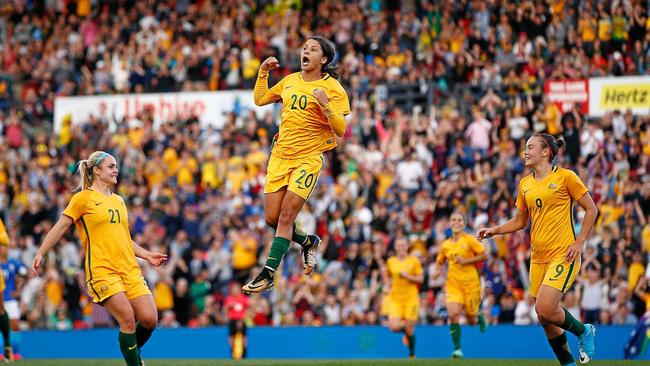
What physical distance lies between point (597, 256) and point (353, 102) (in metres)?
7.53

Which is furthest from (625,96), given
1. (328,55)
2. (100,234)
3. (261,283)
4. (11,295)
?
(100,234)

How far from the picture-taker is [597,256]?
885 inches

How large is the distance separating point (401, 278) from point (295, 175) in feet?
27.4

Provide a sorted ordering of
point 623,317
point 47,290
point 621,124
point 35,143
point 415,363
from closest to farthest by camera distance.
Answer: point 415,363 → point 623,317 → point 621,124 → point 47,290 → point 35,143

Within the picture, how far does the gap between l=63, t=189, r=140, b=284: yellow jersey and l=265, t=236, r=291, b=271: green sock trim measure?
1528mm

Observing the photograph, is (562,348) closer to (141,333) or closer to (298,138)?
(298,138)

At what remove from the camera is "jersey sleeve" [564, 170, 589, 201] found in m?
13.6

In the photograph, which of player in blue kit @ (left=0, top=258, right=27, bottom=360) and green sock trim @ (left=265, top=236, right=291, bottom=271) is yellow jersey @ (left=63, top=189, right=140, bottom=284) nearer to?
green sock trim @ (left=265, top=236, right=291, bottom=271)

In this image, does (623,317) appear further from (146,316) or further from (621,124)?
(146,316)

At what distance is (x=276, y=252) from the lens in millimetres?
13445

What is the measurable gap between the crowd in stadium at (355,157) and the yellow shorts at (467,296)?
2799 millimetres

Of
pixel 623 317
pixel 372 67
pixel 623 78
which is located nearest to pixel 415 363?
pixel 623 317

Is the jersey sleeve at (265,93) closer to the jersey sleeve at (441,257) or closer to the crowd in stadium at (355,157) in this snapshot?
the jersey sleeve at (441,257)

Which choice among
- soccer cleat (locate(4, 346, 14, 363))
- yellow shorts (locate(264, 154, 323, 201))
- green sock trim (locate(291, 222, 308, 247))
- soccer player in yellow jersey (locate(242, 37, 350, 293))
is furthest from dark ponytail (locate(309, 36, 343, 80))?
soccer cleat (locate(4, 346, 14, 363))
